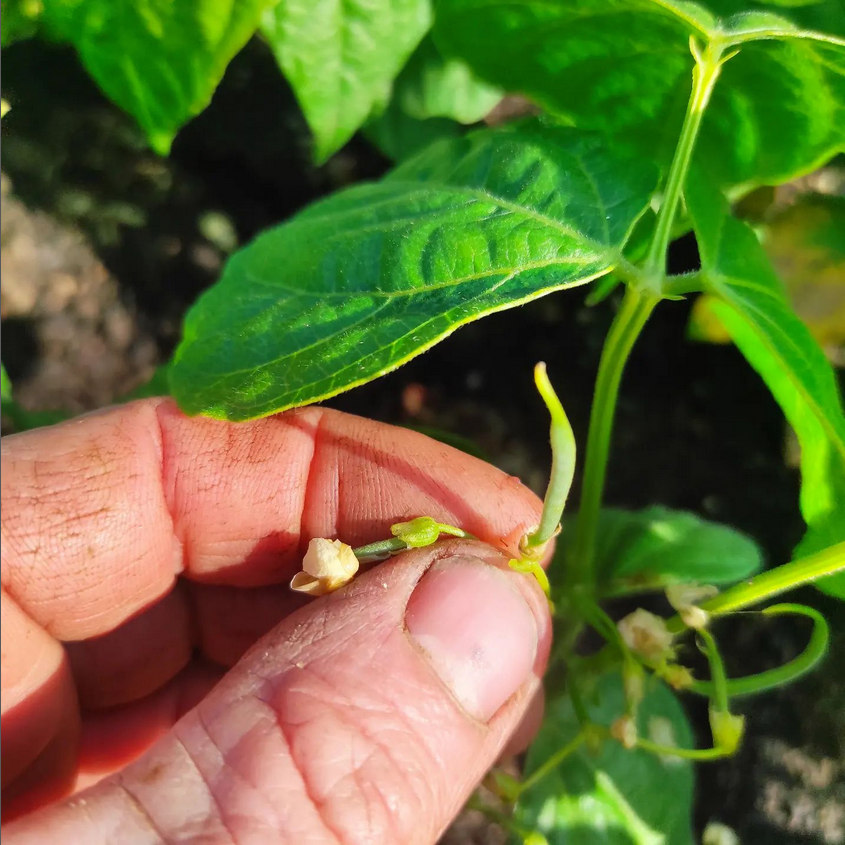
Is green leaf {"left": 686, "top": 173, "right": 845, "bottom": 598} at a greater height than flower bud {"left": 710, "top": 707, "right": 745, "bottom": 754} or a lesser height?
greater

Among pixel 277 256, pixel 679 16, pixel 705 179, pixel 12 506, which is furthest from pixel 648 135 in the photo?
pixel 12 506

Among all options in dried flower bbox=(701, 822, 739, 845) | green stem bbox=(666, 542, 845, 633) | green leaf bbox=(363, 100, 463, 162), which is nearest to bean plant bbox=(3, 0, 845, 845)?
green stem bbox=(666, 542, 845, 633)

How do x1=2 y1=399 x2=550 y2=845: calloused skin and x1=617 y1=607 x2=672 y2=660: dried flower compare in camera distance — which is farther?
x1=617 y1=607 x2=672 y2=660: dried flower

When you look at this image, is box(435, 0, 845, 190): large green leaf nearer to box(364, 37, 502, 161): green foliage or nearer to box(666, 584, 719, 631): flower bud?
box(364, 37, 502, 161): green foliage

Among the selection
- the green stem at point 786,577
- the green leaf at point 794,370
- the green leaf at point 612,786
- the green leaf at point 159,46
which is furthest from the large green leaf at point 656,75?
the green leaf at point 612,786

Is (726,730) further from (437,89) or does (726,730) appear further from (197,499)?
(437,89)

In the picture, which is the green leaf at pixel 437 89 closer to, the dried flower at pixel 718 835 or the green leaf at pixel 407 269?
the green leaf at pixel 407 269
